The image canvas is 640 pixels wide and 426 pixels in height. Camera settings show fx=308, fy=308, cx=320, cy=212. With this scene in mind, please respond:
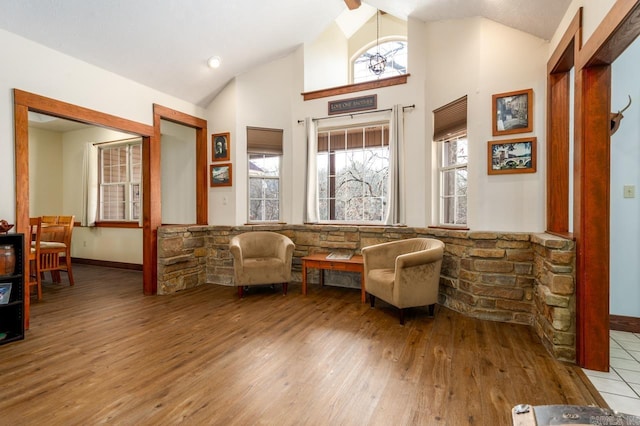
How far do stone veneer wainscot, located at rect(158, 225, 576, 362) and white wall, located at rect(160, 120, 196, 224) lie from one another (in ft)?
2.32

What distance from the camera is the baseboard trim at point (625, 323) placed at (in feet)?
9.15

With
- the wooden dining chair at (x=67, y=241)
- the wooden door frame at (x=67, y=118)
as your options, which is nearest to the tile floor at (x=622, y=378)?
the wooden door frame at (x=67, y=118)

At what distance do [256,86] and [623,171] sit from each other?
4.53 metres

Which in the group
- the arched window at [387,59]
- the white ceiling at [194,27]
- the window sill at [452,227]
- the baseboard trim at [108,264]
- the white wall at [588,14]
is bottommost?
the baseboard trim at [108,264]

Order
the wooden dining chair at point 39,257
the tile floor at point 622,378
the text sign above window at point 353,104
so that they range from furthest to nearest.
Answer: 1. the text sign above window at point 353,104
2. the wooden dining chair at point 39,257
3. the tile floor at point 622,378

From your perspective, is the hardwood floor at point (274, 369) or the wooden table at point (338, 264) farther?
the wooden table at point (338, 264)

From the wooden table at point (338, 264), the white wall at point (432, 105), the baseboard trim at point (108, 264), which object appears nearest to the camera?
the white wall at point (432, 105)

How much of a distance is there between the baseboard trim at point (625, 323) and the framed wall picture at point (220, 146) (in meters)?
4.93

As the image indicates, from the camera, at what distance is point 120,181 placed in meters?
6.17

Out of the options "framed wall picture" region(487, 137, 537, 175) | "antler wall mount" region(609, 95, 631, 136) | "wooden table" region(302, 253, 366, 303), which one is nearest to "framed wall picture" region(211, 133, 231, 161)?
"wooden table" region(302, 253, 366, 303)

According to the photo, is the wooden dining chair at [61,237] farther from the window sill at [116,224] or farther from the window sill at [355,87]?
the window sill at [355,87]

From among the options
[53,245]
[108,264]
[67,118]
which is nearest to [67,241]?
[53,245]

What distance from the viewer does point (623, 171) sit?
281 cm

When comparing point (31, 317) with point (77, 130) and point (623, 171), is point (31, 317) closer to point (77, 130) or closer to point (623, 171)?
point (77, 130)
